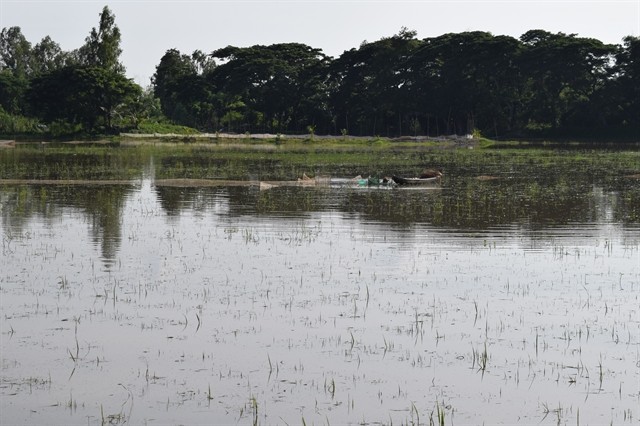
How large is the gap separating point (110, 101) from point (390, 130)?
107 ft

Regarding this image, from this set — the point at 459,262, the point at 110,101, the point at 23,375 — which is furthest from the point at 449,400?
the point at 110,101

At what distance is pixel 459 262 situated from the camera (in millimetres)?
15453

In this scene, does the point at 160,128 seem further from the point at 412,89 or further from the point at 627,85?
the point at 627,85

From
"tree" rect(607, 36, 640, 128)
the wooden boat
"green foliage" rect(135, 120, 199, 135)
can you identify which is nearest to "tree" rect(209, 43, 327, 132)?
"green foliage" rect(135, 120, 199, 135)

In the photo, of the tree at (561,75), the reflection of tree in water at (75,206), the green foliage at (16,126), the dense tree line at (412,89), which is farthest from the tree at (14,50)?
the reflection of tree in water at (75,206)

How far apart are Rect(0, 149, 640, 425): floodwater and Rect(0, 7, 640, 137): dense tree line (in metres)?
64.9

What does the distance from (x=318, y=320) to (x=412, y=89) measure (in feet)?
272

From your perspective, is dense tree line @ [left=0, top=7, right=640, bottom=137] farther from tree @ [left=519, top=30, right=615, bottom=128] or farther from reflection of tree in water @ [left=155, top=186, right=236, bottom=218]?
reflection of tree in water @ [left=155, top=186, right=236, bottom=218]

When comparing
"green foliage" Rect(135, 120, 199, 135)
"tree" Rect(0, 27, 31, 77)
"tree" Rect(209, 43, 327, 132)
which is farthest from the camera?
"tree" Rect(0, 27, 31, 77)

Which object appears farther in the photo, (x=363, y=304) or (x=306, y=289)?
(x=306, y=289)

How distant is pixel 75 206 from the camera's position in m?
23.9

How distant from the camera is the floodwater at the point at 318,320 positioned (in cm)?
852

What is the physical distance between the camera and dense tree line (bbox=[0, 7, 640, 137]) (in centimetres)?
8750

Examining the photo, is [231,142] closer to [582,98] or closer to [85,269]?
[582,98]
